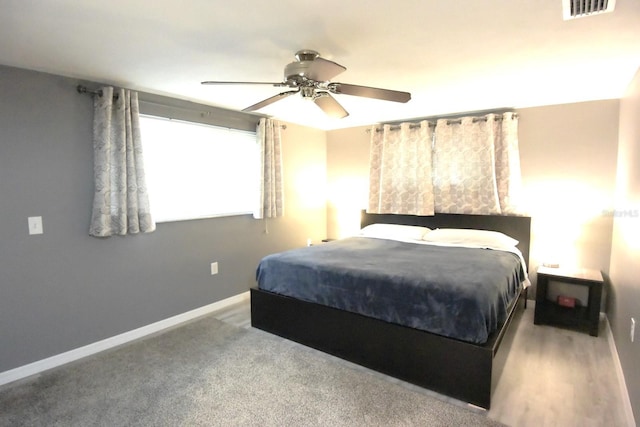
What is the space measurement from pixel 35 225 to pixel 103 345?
3.66ft

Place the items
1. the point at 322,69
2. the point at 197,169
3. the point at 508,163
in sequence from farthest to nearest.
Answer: the point at 508,163, the point at 197,169, the point at 322,69

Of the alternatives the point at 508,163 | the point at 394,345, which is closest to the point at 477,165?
the point at 508,163

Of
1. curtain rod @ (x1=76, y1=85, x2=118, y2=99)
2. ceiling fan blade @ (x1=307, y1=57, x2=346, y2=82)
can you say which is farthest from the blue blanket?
curtain rod @ (x1=76, y1=85, x2=118, y2=99)

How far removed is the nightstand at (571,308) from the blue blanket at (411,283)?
0.84ft

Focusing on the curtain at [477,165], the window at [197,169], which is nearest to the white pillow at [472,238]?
the curtain at [477,165]

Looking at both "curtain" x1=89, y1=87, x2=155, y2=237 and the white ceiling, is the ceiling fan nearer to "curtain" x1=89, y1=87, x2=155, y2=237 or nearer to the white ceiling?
the white ceiling

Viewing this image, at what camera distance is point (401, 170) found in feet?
14.4

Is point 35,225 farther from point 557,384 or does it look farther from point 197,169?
point 557,384

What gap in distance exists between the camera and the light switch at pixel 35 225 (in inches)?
95.7

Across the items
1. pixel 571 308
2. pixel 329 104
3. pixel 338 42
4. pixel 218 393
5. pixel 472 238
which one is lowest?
pixel 218 393

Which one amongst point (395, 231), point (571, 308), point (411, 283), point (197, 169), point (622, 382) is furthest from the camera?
point (395, 231)

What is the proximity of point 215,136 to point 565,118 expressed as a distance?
367 cm

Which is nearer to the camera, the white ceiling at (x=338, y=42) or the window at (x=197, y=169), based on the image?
the white ceiling at (x=338, y=42)

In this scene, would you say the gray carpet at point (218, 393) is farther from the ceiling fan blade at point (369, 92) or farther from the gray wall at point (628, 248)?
the ceiling fan blade at point (369, 92)
